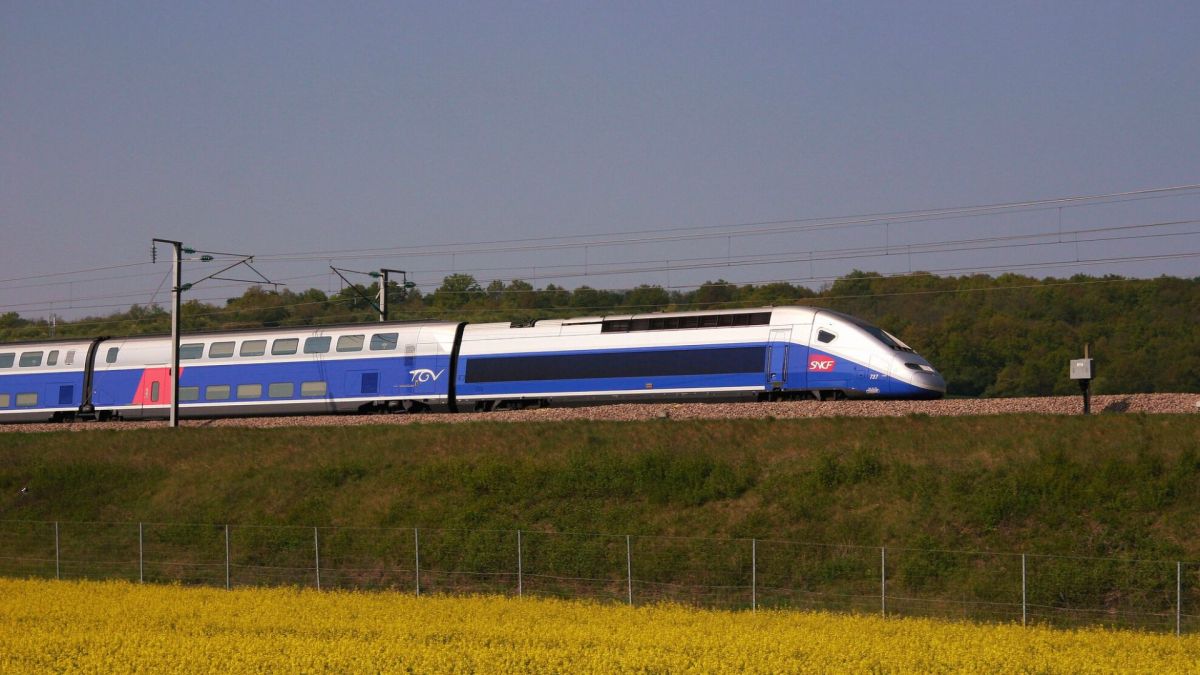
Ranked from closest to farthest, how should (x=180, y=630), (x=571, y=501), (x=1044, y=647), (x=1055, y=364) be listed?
(x=1044, y=647) < (x=180, y=630) < (x=571, y=501) < (x=1055, y=364)

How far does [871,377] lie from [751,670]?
869 inches

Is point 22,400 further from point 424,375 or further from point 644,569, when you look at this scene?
point 644,569

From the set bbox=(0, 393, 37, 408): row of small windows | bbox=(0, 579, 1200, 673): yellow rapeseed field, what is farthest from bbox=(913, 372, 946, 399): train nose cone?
bbox=(0, 393, 37, 408): row of small windows

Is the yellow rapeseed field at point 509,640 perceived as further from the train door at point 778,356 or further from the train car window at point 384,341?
the train car window at point 384,341

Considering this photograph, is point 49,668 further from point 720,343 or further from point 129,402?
point 129,402

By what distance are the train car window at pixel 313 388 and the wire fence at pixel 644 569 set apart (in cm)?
1179

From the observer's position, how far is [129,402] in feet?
176

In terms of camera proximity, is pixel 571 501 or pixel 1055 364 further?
pixel 1055 364

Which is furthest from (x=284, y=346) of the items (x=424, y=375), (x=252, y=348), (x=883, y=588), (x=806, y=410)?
(x=883, y=588)

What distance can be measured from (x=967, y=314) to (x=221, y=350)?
62.5m

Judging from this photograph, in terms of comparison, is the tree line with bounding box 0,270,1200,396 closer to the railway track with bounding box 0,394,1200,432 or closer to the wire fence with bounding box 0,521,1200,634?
the railway track with bounding box 0,394,1200,432

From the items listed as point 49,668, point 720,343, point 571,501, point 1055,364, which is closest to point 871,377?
point 720,343

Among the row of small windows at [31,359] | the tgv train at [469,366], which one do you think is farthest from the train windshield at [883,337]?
the row of small windows at [31,359]

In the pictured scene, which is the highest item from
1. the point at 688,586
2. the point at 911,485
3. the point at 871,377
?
the point at 871,377
